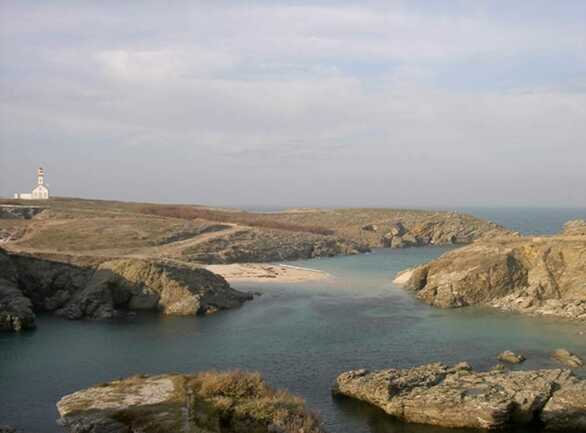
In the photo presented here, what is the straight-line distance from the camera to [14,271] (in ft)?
182

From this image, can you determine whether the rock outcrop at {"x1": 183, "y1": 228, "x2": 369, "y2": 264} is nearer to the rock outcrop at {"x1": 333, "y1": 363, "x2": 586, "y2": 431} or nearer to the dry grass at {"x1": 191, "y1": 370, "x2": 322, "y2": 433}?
the rock outcrop at {"x1": 333, "y1": 363, "x2": 586, "y2": 431}

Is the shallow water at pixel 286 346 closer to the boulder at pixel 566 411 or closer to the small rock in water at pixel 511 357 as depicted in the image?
the small rock in water at pixel 511 357

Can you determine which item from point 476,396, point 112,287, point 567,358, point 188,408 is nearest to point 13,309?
point 112,287

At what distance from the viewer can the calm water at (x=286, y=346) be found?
31.0 meters

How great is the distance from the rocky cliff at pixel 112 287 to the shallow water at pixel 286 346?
7.61ft

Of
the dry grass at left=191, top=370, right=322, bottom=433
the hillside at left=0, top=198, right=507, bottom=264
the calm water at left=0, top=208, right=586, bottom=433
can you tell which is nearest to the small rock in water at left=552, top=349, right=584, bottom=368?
the calm water at left=0, top=208, right=586, bottom=433

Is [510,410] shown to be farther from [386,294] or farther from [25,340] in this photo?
[386,294]

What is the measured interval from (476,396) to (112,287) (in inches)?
1485

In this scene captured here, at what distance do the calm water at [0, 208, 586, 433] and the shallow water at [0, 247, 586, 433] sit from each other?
0.22 feet

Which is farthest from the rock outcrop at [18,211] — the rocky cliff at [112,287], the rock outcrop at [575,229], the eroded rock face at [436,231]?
the rock outcrop at [575,229]

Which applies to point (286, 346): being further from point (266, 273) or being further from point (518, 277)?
point (266, 273)

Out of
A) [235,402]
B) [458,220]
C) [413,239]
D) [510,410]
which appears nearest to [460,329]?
[510,410]

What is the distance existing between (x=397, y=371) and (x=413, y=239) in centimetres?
9505

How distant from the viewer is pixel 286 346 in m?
41.6
